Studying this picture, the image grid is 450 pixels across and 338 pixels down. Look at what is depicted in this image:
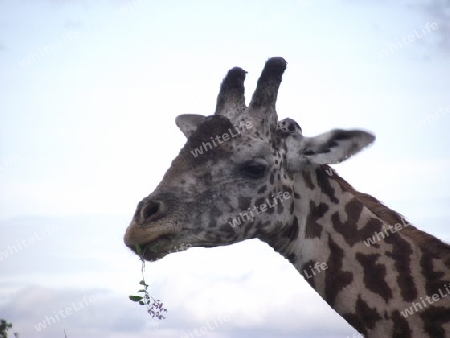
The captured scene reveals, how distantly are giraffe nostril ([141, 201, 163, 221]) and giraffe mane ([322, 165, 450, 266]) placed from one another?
102 inches

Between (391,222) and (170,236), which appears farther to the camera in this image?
(391,222)

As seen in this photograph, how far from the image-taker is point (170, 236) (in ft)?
34.3

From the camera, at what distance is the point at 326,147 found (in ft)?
36.4

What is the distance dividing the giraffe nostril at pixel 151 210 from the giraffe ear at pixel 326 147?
2029mm

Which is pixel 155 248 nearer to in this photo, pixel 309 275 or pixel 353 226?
pixel 309 275

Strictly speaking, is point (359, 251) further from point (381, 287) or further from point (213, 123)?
point (213, 123)

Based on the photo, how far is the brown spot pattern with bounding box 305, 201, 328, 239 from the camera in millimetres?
11227

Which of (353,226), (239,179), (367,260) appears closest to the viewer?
(367,260)

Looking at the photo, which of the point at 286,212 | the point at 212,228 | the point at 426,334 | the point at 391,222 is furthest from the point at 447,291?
the point at 212,228

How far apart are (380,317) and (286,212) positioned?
1.88 metres

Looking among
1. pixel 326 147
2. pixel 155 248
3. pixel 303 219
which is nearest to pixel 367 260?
pixel 303 219

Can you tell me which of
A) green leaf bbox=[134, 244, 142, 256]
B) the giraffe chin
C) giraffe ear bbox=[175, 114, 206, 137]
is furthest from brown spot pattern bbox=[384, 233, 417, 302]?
giraffe ear bbox=[175, 114, 206, 137]

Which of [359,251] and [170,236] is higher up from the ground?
[170,236]

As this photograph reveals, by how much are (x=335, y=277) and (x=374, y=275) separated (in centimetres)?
51
